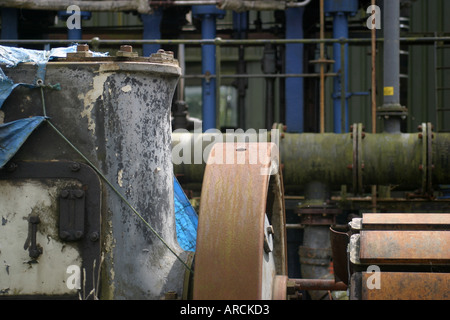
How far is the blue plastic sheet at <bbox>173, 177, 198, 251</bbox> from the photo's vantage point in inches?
141

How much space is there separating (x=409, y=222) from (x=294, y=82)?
6786 millimetres

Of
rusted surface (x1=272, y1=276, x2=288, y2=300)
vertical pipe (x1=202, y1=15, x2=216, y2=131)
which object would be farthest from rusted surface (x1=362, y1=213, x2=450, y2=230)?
vertical pipe (x1=202, y1=15, x2=216, y2=131)

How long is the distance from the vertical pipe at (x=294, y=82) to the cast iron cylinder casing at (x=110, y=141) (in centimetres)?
682

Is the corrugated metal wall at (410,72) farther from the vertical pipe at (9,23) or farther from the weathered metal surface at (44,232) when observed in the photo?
the weathered metal surface at (44,232)

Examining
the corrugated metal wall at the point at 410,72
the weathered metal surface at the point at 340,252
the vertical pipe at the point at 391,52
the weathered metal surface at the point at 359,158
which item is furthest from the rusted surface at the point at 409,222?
the corrugated metal wall at the point at 410,72

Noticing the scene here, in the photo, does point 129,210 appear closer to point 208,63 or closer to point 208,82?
point 208,82

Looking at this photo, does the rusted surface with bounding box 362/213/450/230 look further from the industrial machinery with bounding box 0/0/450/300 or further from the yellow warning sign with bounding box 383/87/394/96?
the yellow warning sign with bounding box 383/87/394/96

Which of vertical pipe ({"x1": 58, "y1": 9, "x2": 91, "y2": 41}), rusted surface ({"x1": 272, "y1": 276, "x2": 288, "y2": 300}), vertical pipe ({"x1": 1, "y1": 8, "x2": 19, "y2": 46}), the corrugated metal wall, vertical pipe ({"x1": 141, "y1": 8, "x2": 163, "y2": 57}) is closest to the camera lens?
rusted surface ({"x1": 272, "y1": 276, "x2": 288, "y2": 300})

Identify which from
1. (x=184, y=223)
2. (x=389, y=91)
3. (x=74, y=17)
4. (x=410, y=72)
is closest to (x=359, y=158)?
(x=389, y=91)

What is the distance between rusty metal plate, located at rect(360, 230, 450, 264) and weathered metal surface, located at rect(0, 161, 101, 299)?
118 cm

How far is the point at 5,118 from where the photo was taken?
2904 millimetres

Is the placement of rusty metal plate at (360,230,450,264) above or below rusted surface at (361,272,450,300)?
above
